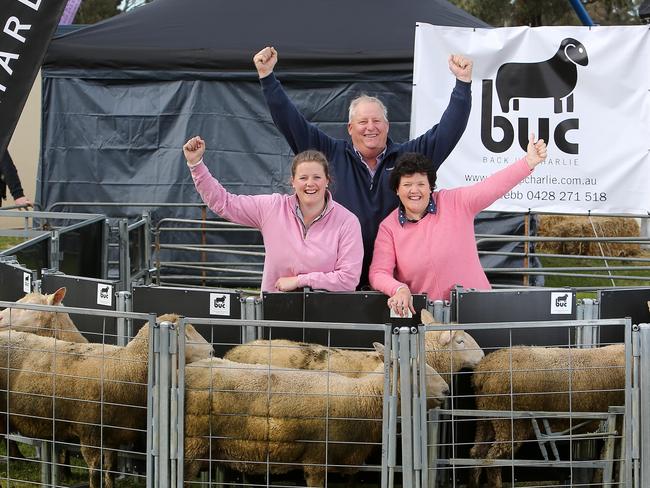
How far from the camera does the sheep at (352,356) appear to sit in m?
4.68

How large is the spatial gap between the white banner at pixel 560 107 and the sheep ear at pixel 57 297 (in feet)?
16.8

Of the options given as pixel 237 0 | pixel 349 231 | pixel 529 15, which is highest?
pixel 529 15

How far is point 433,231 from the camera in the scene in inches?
211

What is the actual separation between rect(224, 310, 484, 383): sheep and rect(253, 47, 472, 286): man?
3.37ft

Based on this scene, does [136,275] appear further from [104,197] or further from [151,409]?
[151,409]

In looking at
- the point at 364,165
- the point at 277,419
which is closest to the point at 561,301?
the point at 364,165

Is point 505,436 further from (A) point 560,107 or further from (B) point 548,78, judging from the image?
(B) point 548,78

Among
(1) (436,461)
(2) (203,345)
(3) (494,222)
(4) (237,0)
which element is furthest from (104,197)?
(1) (436,461)

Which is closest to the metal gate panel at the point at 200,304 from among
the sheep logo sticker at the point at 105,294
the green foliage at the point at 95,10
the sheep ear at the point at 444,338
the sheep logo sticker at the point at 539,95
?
the sheep logo sticker at the point at 105,294

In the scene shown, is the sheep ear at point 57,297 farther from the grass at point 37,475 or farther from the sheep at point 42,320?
the grass at point 37,475

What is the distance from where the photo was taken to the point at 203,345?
4625 millimetres

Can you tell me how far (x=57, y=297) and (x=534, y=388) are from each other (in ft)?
8.04

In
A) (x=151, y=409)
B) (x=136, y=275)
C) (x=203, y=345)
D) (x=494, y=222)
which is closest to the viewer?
(x=151, y=409)

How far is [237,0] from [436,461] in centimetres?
803
